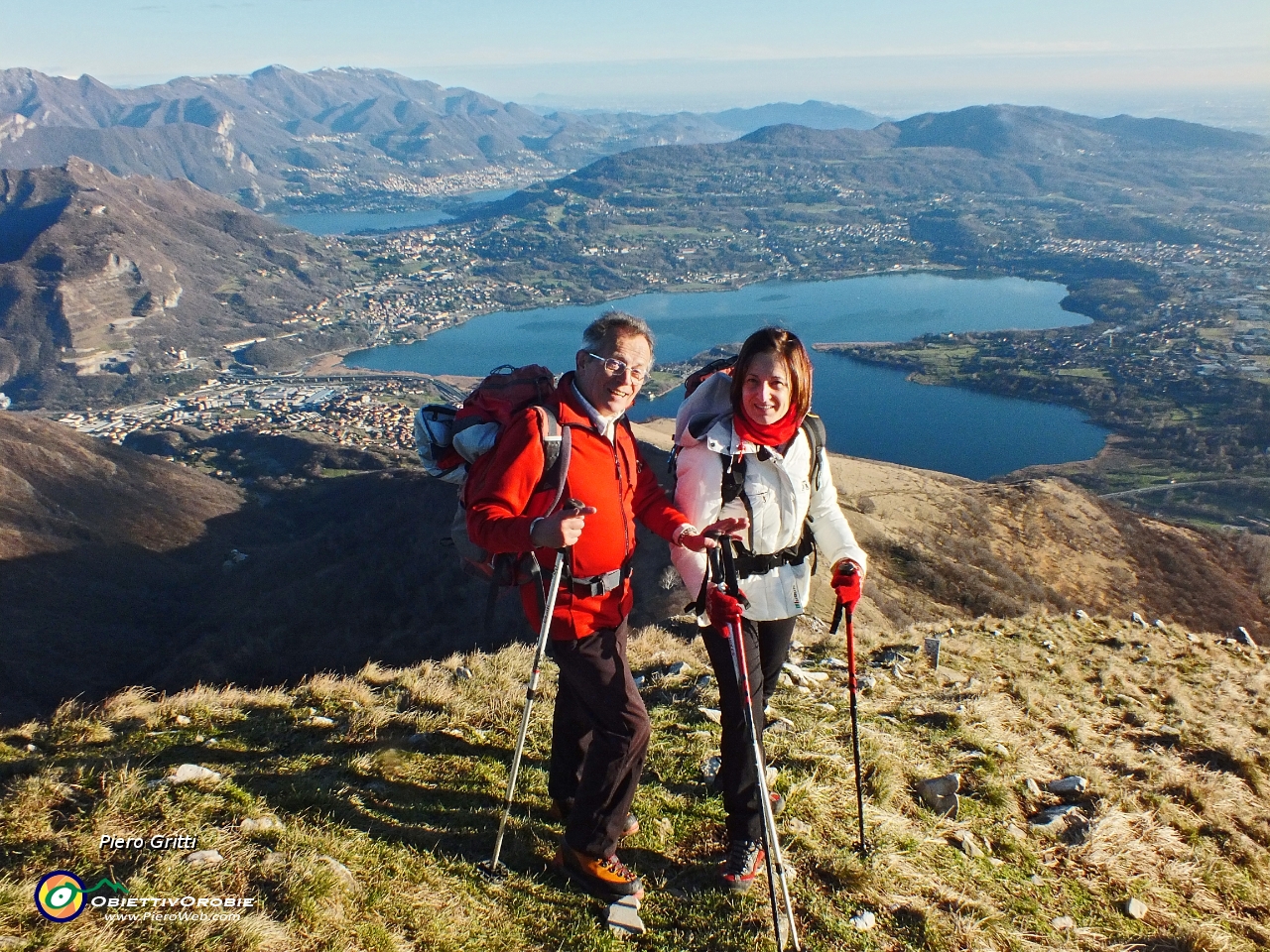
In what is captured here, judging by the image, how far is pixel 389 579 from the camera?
3161 centimetres

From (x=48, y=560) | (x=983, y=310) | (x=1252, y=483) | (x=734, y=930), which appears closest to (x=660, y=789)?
(x=734, y=930)

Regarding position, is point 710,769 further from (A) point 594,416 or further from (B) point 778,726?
(A) point 594,416

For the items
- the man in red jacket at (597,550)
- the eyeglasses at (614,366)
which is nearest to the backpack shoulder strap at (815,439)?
the man in red jacket at (597,550)

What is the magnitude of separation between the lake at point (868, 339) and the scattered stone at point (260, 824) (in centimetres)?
5860

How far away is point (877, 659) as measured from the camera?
29.3ft

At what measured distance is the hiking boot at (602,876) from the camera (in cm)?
405

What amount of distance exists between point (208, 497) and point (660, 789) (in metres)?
59.2

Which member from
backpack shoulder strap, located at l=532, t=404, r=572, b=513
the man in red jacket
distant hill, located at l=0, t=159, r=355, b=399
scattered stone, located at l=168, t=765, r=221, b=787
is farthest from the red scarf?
distant hill, located at l=0, t=159, r=355, b=399

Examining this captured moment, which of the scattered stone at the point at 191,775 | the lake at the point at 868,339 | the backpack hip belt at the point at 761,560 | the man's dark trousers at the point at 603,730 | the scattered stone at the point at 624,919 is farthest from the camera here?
the lake at the point at 868,339

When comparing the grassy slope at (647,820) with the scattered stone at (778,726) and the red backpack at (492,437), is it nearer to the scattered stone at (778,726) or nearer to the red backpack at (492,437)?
the scattered stone at (778,726)

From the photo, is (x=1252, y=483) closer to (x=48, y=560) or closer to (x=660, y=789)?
(x=660, y=789)

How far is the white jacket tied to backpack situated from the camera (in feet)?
13.4

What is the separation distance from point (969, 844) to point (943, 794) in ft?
1.56

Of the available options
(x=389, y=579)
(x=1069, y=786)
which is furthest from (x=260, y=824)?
(x=389, y=579)
